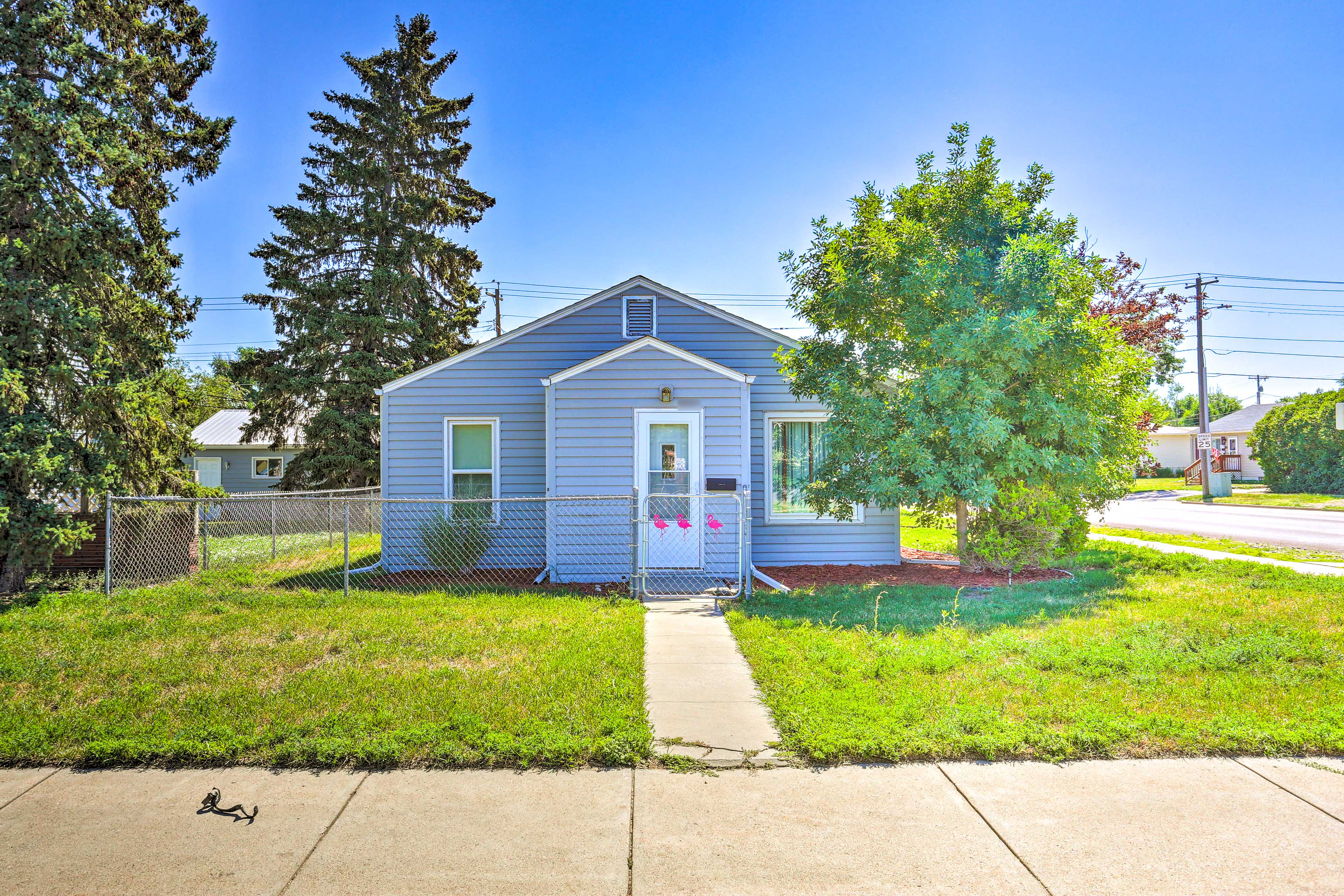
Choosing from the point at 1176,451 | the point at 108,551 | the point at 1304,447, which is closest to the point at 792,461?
the point at 108,551

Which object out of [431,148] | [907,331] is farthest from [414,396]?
[431,148]

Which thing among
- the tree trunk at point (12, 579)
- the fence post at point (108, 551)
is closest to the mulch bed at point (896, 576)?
the fence post at point (108, 551)

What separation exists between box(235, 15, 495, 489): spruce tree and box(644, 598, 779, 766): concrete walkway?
1539cm

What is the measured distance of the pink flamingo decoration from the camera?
9.63 meters

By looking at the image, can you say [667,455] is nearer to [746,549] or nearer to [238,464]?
[746,549]

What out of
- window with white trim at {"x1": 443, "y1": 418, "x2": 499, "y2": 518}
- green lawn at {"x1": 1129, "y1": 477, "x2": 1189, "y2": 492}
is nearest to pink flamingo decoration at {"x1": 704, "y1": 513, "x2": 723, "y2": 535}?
window with white trim at {"x1": 443, "y1": 418, "x2": 499, "y2": 518}

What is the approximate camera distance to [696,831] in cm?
323

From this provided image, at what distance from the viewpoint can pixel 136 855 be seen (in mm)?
3070

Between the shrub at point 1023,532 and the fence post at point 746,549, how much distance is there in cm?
318

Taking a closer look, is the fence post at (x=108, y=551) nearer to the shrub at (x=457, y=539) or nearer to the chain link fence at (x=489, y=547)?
the chain link fence at (x=489, y=547)

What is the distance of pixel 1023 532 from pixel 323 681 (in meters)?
8.70

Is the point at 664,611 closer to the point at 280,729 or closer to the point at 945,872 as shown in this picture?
the point at 280,729

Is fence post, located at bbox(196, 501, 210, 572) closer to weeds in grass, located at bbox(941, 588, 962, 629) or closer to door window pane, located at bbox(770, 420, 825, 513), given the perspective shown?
door window pane, located at bbox(770, 420, 825, 513)

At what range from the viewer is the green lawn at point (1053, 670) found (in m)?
4.08
